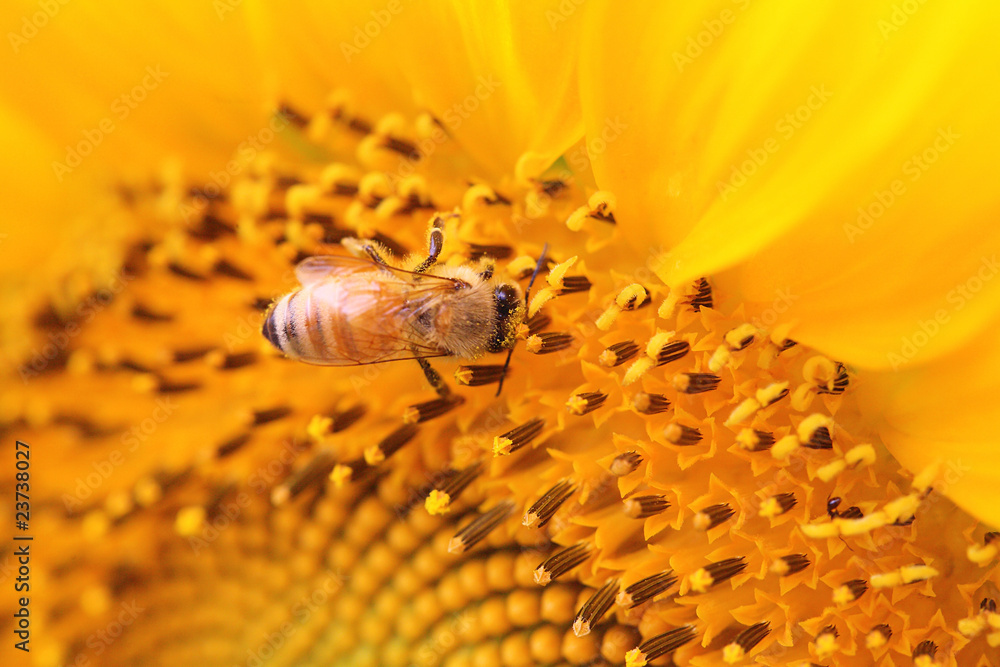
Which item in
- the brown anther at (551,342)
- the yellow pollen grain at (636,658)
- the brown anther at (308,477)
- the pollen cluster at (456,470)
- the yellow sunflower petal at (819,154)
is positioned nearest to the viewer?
the yellow sunflower petal at (819,154)

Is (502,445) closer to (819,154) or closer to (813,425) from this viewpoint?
(813,425)

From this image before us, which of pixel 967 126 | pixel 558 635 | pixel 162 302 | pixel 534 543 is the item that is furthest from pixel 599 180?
pixel 162 302

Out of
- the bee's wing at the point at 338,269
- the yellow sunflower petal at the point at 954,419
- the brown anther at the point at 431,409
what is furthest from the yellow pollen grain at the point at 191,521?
the yellow sunflower petal at the point at 954,419

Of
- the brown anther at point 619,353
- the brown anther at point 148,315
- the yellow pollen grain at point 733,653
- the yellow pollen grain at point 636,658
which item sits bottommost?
the yellow pollen grain at point 733,653

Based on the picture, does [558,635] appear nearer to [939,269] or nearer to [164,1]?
[939,269]

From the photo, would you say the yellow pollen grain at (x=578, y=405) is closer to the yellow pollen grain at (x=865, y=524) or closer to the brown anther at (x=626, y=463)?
the brown anther at (x=626, y=463)

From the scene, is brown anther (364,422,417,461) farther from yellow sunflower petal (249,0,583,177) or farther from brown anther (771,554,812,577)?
brown anther (771,554,812,577)

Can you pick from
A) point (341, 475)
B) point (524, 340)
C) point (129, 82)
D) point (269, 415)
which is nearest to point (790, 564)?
point (524, 340)
